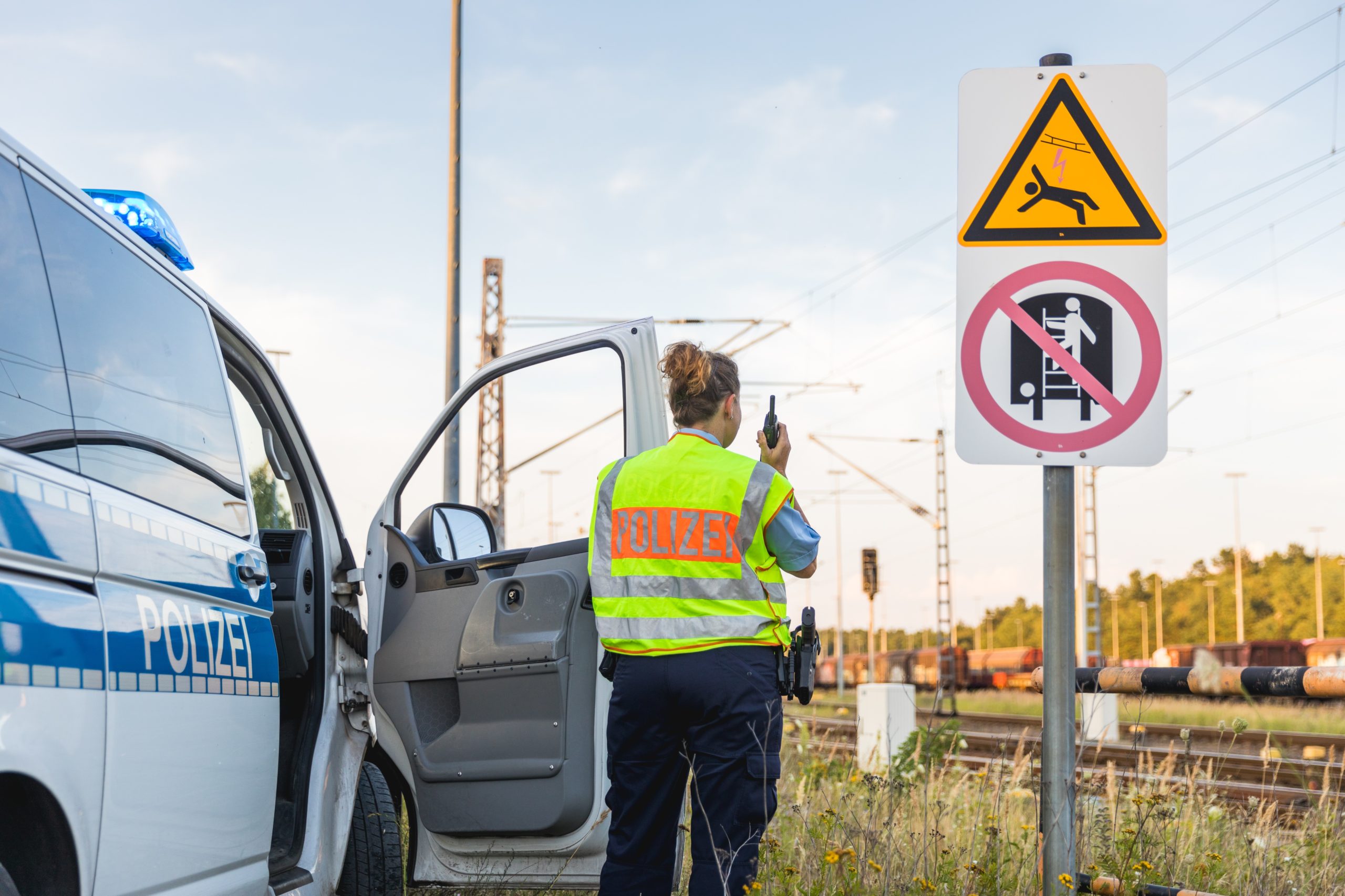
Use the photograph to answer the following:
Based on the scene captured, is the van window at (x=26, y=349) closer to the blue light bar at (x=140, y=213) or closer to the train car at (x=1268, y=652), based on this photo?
the blue light bar at (x=140, y=213)

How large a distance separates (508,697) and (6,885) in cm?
190

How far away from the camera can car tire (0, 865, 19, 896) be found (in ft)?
6.52

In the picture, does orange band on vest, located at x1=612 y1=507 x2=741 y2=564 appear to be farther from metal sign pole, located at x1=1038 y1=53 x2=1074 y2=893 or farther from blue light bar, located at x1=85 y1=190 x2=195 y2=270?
blue light bar, located at x1=85 y1=190 x2=195 y2=270

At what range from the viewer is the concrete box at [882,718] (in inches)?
354

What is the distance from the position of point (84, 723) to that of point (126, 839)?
12.0 inches

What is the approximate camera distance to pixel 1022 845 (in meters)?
4.98

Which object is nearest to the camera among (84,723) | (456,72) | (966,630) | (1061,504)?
(84,723)

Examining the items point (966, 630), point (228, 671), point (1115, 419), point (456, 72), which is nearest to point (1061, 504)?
point (1115, 419)

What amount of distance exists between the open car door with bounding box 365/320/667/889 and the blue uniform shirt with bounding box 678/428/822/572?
490 millimetres

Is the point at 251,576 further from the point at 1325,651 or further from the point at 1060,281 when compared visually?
the point at 1325,651

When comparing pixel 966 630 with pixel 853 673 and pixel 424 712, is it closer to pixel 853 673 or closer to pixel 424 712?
pixel 853 673

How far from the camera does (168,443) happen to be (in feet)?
9.51

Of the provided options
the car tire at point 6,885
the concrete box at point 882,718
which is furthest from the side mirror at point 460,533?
the concrete box at point 882,718

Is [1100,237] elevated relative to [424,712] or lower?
elevated
